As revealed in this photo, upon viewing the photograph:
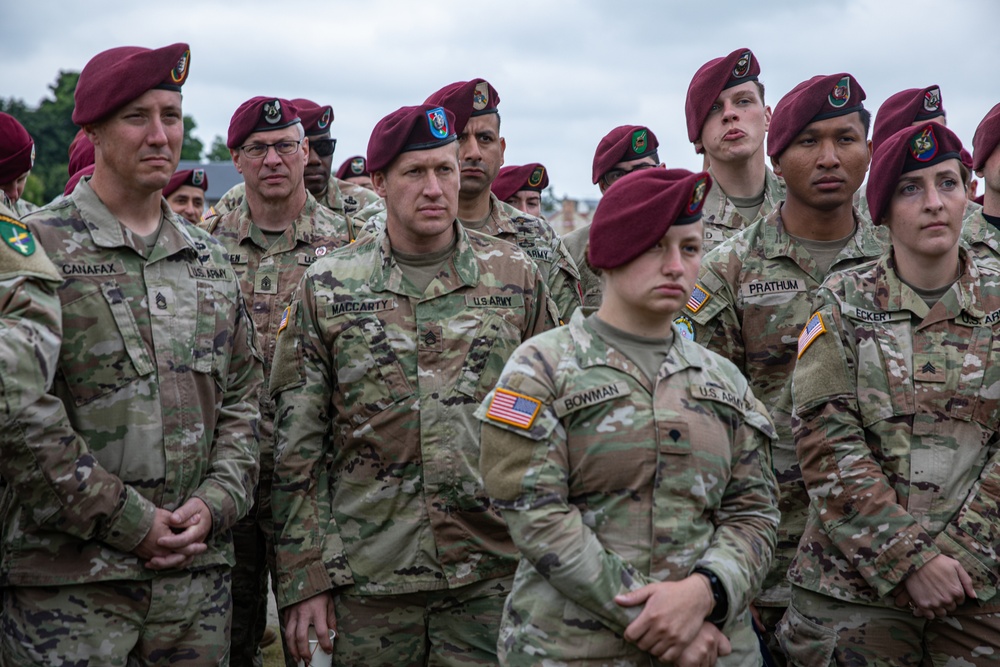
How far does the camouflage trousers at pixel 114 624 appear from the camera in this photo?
11.9ft

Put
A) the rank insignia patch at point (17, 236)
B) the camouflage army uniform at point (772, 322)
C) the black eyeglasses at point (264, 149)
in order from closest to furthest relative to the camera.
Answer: the rank insignia patch at point (17, 236) < the camouflage army uniform at point (772, 322) < the black eyeglasses at point (264, 149)

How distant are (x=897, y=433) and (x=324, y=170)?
191 inches

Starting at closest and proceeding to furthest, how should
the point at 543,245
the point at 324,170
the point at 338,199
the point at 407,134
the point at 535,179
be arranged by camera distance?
the point at 407,134, the point at 543,245, the point at 324,170, the point at 338,199, the point at 535,179

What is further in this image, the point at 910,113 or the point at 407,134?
the point at 910,113

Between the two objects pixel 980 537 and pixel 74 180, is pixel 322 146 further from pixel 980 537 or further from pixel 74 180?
pixel 980 537

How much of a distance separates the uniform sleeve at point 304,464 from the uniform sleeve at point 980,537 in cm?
214

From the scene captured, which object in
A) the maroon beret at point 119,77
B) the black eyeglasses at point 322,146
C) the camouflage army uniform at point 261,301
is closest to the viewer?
the maroon beret at point 119,77

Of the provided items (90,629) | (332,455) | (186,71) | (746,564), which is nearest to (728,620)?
(746,564)

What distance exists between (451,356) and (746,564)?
1448 mm

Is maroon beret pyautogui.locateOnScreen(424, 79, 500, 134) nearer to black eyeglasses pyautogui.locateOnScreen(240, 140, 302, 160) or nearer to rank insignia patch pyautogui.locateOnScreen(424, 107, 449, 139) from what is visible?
black eyeglasses pyautogui.locateOnScreen(240, 140, 302, 160)

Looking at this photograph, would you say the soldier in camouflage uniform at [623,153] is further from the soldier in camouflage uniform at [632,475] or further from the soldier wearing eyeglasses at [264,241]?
the soldier in camouflage uniform at [632,475]

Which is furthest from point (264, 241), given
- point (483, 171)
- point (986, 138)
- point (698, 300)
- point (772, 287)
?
point (986, 138)

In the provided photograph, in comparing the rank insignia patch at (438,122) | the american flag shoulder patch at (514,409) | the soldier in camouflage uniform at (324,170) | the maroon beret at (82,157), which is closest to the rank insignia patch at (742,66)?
the rank insignia patch at (438,122)

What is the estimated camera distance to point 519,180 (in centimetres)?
829
